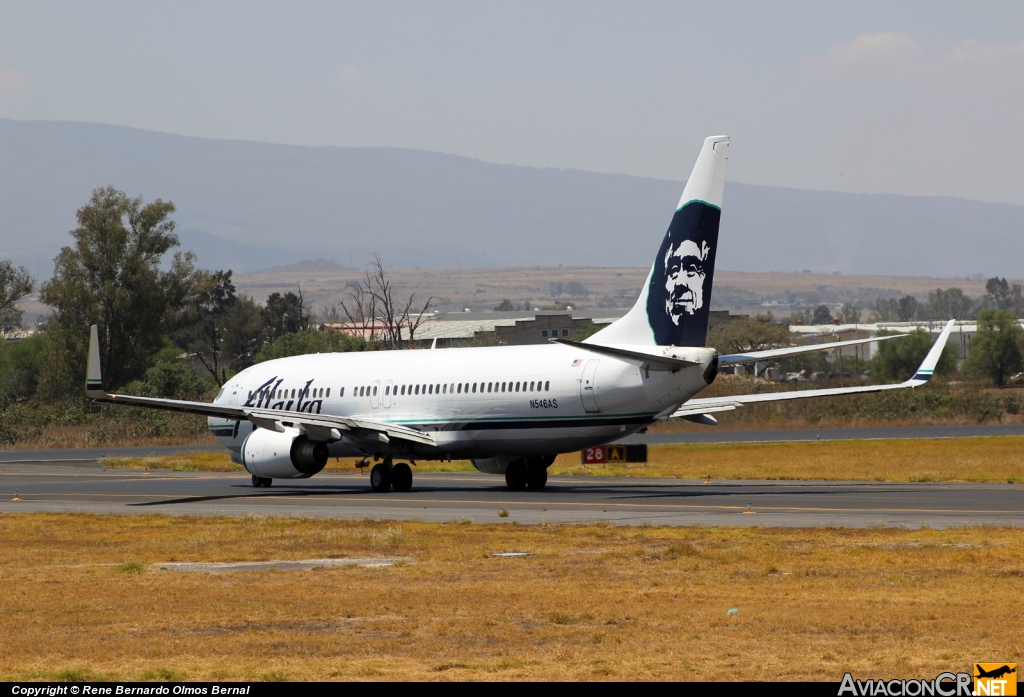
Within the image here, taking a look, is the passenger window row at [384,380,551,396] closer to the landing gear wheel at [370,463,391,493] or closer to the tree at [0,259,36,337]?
the landing gear wheel at [370,463,391,493]

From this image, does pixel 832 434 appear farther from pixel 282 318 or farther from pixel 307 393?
pixel 282 318

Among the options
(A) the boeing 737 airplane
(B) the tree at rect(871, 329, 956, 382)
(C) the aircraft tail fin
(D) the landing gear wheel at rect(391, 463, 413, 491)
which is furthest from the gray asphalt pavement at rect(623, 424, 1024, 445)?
(B) the tree at rect(871, 329, 956, 382)

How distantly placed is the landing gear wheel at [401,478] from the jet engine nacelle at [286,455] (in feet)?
6.07

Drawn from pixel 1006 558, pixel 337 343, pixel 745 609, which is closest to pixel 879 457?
pixel 1006 558

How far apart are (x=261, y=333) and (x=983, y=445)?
123 metres

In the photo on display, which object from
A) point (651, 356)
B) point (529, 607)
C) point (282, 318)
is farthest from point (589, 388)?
point (282, 318)

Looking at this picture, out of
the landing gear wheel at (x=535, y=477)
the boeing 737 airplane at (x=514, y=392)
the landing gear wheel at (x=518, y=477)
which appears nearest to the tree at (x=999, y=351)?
the boeing 737 airplane at (x=514, y=392)

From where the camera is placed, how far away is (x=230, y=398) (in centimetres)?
4206

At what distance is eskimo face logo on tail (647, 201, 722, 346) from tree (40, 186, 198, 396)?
68418 mm

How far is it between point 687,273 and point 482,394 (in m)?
6.86

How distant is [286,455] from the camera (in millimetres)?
35594

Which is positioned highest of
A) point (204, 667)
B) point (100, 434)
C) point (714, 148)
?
point (714, 148)

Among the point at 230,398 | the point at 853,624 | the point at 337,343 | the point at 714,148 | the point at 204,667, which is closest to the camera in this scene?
the point at 204,667

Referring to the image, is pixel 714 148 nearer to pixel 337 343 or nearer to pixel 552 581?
pixel 552 581
